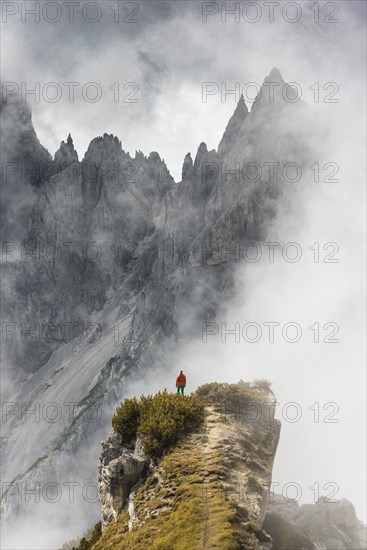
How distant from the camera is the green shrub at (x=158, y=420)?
15242 mm

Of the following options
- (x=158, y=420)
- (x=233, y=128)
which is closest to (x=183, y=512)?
(x=158, y=420)

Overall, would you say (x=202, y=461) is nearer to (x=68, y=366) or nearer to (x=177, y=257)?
(x=177, y=257)

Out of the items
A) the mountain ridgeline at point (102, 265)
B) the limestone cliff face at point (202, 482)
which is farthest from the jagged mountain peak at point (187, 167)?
the limestone cliff face at point (202, 482)

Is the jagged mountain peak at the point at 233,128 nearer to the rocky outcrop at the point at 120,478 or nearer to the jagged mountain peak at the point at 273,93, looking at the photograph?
the jagged mountain peak at the point at 273,93

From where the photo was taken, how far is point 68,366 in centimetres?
13450

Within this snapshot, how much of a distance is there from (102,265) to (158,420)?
474ft

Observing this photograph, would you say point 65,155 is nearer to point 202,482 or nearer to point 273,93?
point 273,93

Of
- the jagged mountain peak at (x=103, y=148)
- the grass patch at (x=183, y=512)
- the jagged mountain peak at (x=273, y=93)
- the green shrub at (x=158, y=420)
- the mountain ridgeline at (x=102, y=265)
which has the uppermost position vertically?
the jagged mountain peak at (x=103, y=148)

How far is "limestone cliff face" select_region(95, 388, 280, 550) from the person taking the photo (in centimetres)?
1144

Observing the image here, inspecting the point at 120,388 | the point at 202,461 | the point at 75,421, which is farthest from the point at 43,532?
the point at 202,461

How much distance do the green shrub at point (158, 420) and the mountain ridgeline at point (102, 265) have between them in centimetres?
8472

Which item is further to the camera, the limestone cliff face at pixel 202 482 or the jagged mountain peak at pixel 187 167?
the jagged mountain peak at pixel 187 167

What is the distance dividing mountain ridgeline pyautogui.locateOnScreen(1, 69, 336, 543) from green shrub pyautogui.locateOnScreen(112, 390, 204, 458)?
8472 cm

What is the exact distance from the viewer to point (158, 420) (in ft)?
51.6
